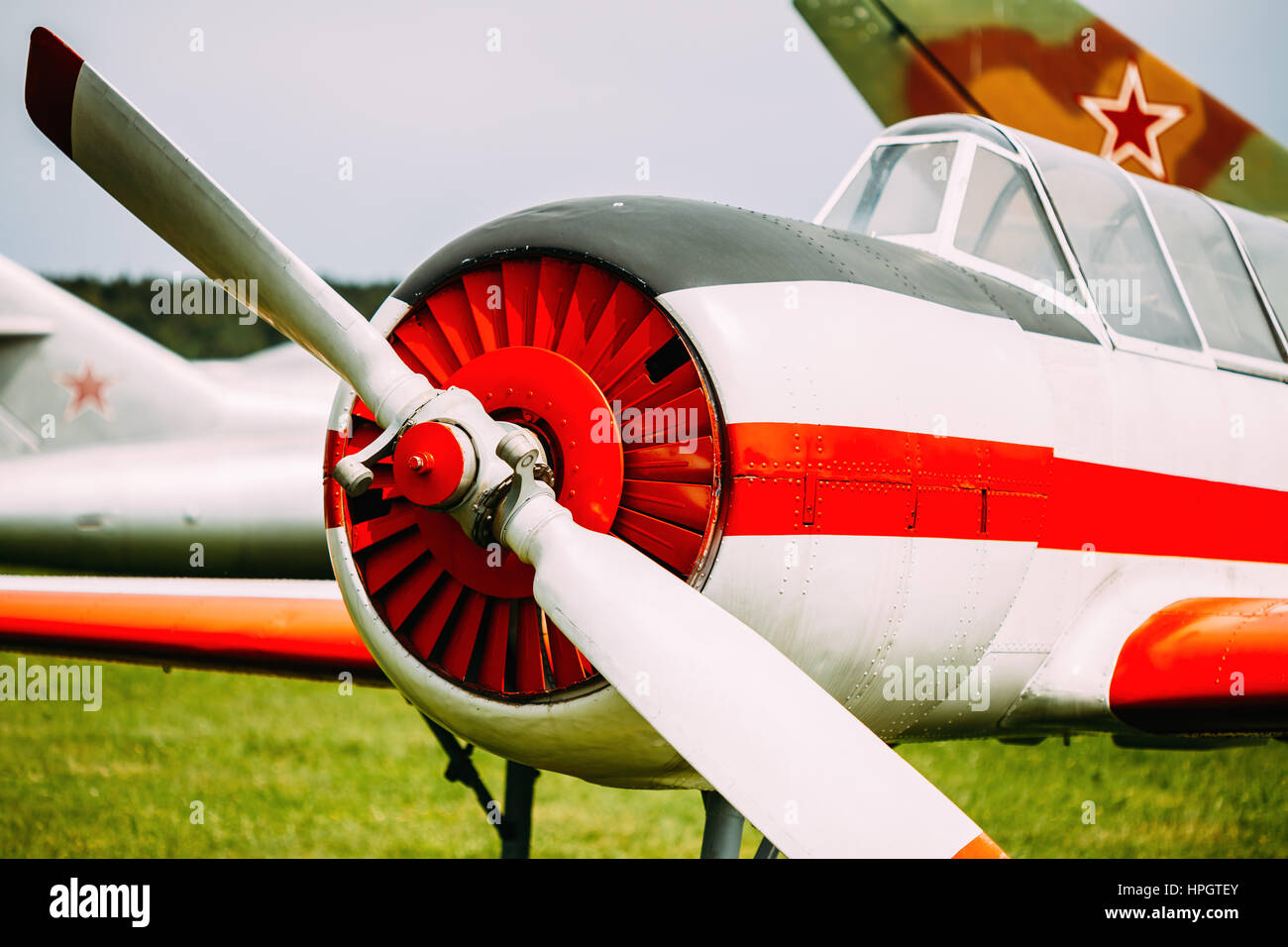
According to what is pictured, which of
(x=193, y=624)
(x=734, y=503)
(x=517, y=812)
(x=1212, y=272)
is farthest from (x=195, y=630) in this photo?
(x=1212, y=272)

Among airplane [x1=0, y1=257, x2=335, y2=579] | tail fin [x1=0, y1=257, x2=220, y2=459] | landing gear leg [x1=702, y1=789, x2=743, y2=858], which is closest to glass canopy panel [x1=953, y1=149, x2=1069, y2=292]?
landing gear leg [x1=702, y1=789, x2=743, y2=858]

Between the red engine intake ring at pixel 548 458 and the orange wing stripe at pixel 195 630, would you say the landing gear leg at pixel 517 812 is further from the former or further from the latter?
the red engine intake ring at pixel 548 458

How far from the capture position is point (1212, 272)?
13.4ft

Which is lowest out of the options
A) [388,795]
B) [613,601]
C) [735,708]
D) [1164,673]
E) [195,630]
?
[388,795]

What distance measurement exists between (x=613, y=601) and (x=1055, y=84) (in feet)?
26.3

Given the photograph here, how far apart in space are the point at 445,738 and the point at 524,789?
407mm

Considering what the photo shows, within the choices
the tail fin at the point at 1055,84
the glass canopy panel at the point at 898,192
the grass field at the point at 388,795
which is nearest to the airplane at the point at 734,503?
the glass canopy panel at the point at 898,192

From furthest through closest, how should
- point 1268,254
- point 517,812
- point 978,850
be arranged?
point 517,812, point 1268,254, point 978,850

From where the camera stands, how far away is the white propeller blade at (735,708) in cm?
201

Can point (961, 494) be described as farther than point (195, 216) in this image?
Yes

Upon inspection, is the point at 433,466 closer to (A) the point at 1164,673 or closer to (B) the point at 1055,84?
(A) the point at 1164,673

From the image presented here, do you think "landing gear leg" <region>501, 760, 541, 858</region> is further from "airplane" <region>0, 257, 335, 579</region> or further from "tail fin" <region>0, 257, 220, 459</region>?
"tail fin" <region>0, 257, 220, 459</region>

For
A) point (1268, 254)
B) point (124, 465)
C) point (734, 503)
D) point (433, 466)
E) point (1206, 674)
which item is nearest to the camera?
point (433, 466)

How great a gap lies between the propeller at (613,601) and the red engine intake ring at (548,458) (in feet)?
0.32
